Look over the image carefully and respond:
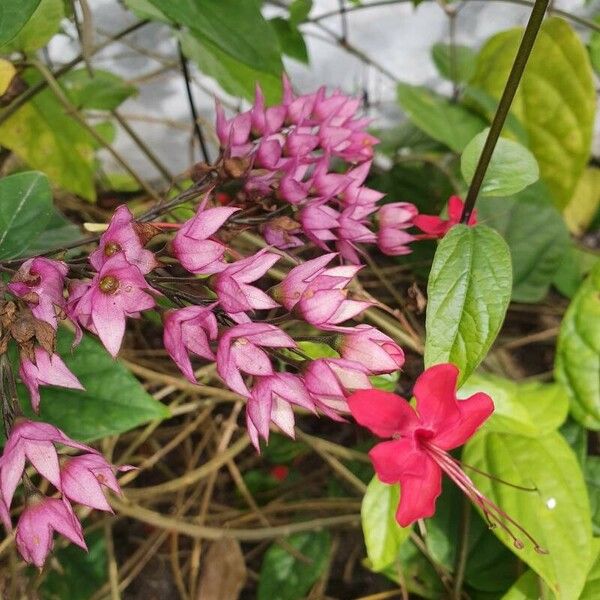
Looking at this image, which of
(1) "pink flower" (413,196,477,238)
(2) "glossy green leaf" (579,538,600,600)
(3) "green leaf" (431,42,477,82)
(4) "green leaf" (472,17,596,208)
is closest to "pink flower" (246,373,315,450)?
(1) "pink flower" (413,196,477,238)

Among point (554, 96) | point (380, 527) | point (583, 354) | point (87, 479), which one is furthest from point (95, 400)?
point (554, 96)

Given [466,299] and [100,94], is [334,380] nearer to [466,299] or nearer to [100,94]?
[466,299]

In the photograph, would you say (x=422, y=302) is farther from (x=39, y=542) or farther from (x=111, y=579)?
(x=111, y=579)

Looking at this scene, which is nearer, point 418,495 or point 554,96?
point 418,495

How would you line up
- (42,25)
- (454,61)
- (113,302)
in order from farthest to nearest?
1. (454,61)
2. (42,25)
3. (113,302)

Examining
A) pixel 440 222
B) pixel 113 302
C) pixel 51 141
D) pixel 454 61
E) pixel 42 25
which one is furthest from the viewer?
pixel 454 61

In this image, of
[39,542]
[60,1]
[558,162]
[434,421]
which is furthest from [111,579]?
[558,162]
